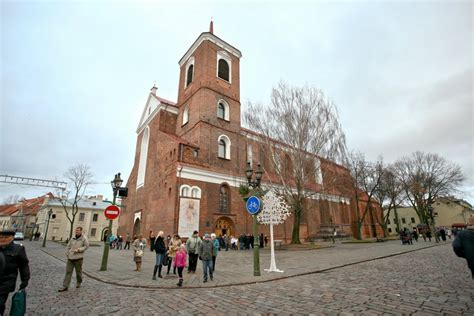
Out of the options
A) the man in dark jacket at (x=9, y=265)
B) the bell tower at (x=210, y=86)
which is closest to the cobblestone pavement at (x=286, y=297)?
the man in dark jacket at (x=9, y=265)

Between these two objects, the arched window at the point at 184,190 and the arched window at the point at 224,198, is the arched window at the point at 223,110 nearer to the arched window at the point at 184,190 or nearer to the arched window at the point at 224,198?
the arched window at the point at 224,198

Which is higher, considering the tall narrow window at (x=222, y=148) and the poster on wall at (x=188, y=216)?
the tall narrow window at (x=222, y=148)

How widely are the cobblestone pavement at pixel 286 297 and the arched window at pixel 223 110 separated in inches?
845

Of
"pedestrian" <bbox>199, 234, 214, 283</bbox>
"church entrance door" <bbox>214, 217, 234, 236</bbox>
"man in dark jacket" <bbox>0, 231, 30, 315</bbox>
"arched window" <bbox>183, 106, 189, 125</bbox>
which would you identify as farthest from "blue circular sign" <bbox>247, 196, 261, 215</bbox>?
"arched window" <bbox>183, 106, 189, 125</bbox>

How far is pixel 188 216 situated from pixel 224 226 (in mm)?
4397

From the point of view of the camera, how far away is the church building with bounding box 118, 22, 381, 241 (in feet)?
Result: 68.9

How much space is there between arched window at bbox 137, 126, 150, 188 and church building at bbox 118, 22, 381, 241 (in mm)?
135

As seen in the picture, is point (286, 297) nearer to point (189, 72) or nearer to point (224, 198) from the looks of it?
point (224, 198)

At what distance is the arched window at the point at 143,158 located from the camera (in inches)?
1137

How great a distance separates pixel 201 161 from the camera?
2308cm

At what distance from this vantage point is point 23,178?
137 ft

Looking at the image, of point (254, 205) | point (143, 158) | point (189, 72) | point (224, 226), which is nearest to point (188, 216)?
point (224, 226)

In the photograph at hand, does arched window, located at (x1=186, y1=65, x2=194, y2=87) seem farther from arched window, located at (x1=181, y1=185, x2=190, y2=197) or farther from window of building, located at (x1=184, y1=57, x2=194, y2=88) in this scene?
arched window, located at (x1=181, y1=185, x2=190, y2=197)

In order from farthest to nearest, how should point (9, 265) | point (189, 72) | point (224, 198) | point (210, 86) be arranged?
point (189, 72) < point (210, 86) < point (224, 198) < point (9, 265)
